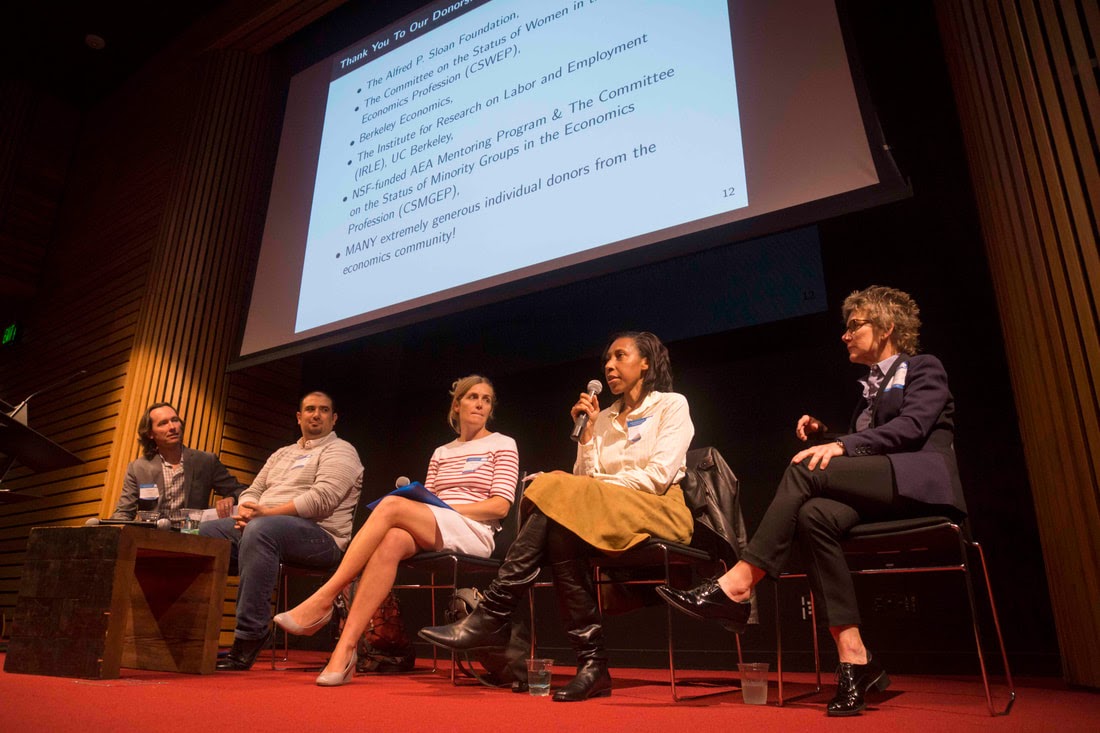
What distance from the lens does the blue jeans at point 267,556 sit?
2775mm

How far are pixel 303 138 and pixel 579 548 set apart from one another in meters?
3.51

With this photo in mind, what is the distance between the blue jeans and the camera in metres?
2.78

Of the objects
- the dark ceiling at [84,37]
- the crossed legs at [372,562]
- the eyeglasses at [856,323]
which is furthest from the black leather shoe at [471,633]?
the dark ceiling at [84,37]

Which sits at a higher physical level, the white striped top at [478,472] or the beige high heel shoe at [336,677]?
the white striped top at [478,472]

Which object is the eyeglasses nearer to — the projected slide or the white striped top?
the projected slide

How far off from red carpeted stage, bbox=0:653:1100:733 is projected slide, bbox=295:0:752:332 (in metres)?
1.73

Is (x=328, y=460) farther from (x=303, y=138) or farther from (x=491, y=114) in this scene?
(x=303, y=138)

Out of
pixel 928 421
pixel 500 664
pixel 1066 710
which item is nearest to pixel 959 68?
pixel 928 421

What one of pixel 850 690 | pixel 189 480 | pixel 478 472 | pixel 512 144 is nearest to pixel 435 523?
pixel 478 472

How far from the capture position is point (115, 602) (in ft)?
7.42

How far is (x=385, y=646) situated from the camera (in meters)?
2.99

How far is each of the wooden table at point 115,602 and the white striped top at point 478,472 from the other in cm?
81

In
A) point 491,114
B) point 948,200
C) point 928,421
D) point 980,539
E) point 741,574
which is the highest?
point 491,114

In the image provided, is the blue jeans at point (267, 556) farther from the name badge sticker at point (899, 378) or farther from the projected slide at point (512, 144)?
the name badge sticker at point (899, 378)
